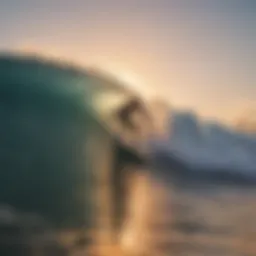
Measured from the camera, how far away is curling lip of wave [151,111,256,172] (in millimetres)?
1068

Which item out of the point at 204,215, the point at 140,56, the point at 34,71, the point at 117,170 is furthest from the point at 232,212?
the point at 34,71

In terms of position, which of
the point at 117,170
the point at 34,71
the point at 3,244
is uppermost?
the point at 34,71

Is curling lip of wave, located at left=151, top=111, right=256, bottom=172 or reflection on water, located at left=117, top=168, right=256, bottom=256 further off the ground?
curling lip of wave, located at left=151, top=111, right=256, bottom=172

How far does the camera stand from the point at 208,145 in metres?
1.07

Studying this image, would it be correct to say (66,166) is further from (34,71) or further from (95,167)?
(34,71)

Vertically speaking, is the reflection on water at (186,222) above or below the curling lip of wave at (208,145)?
below

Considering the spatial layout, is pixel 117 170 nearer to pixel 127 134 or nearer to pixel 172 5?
pixel 127 134

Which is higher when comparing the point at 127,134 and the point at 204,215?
the point at 127,134

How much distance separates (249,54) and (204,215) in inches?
13.9

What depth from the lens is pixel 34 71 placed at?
107cm

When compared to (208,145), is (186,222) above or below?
below

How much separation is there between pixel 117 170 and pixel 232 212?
240 millimetres

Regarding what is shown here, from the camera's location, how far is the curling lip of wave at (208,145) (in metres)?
1.07

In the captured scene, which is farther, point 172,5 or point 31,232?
point 172,5
